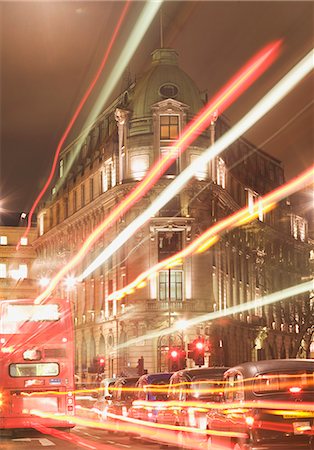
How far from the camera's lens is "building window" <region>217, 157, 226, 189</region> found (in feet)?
240

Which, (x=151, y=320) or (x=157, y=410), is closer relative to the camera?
(x=157, y=410)

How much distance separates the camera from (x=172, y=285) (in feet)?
225

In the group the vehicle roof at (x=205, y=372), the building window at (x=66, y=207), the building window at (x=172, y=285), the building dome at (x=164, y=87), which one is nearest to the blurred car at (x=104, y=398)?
the vehicle roof at (x=205, y=372)

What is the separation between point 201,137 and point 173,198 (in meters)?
5.14

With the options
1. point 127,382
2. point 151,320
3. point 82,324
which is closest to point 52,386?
point 127,382

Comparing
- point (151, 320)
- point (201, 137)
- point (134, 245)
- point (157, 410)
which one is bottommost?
point (157, 410)

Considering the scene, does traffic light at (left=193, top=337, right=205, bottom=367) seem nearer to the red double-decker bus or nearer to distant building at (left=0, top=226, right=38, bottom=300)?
the red double-decker bus

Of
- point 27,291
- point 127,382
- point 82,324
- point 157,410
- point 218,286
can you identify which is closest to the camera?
point 157,410

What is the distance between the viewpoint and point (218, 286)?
71.9m

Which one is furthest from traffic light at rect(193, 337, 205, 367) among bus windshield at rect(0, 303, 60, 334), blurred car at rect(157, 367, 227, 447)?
Result: blurred car at rect(157, 367, 227, 447)

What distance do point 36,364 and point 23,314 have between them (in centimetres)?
146

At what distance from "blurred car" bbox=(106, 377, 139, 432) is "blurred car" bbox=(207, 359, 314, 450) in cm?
1303

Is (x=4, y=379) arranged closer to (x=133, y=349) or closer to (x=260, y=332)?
(x=133, y=349)

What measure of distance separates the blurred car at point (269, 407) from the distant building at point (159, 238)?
4191 centimetres
